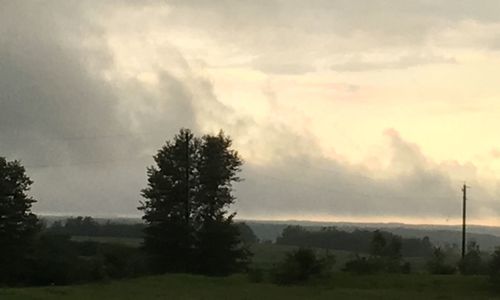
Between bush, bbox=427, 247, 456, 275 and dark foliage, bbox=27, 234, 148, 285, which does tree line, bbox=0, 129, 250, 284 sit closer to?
dark foliage, bbox=27, 234, 148, 285

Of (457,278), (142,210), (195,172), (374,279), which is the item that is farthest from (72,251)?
(457,278)

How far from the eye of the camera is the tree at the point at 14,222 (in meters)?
58.6

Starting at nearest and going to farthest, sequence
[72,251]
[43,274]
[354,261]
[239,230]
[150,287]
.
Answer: [150,287] → [354,261] → [43,274] → [239,230] → [72,251]

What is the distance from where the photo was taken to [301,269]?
4900 centimetres

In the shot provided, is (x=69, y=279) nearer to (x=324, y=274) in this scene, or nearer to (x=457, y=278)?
(x=324, y=274)

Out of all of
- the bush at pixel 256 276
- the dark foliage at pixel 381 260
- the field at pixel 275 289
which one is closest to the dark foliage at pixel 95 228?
the dark foliage at pixel 381 260

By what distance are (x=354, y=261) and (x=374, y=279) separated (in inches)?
262

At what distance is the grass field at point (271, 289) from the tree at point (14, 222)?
46.3 feet

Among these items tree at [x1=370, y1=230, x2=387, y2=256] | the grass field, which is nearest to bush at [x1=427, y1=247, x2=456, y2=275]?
tree at [x1=370, y1=230, x2=387, y2=256]

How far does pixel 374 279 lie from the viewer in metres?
47.8

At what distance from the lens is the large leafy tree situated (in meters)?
62.2

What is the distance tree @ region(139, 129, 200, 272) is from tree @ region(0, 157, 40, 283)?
8.56 m

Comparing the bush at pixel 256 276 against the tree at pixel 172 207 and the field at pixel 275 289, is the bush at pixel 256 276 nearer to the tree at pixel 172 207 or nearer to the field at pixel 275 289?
the field at pixel 275 289

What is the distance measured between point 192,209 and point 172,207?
1.64 metres
